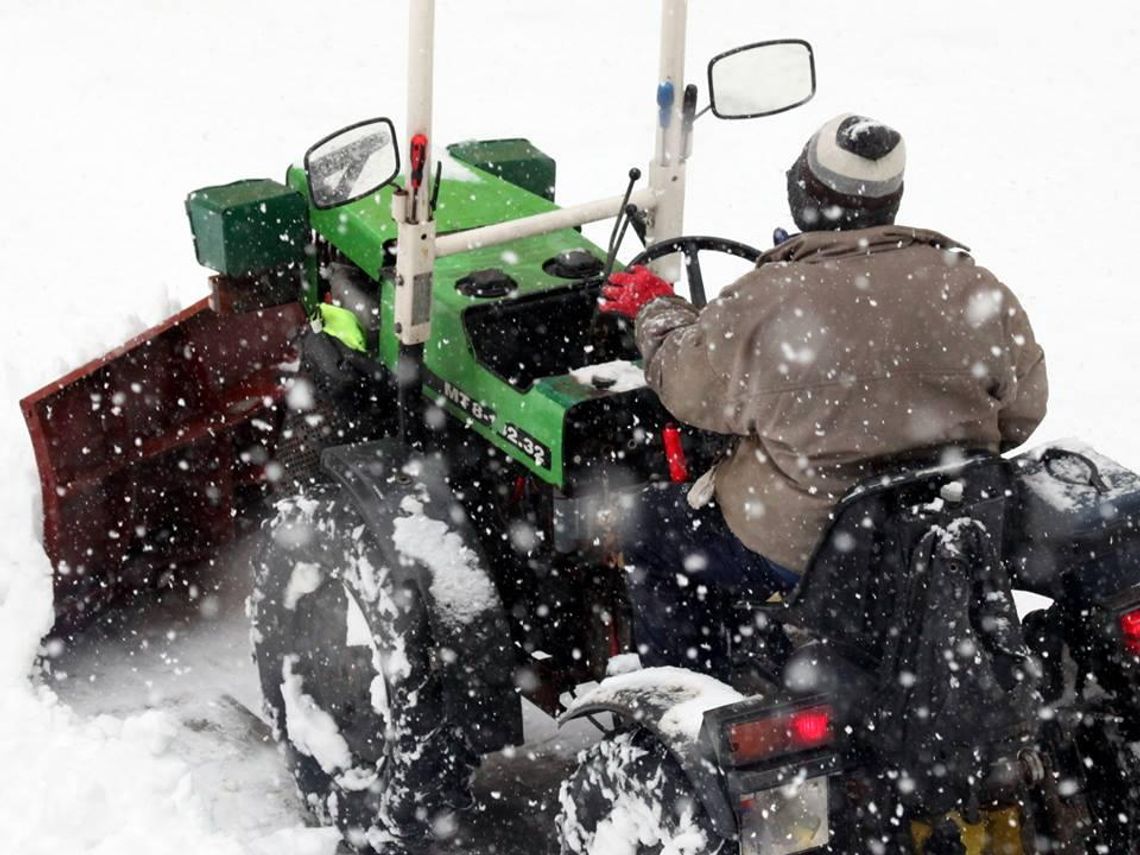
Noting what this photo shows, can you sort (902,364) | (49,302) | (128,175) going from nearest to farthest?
(902,364)
(49,302)
(128,175)

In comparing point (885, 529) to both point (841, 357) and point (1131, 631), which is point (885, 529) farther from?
point (1131, 631)

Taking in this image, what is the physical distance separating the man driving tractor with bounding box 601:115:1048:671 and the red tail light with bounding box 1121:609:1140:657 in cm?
43

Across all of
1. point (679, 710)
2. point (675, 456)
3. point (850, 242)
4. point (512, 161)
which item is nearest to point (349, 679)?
point (675, 456)

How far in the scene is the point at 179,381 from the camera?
5328mm

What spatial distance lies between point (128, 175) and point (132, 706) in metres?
4.61

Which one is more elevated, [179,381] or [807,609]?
[807,609]

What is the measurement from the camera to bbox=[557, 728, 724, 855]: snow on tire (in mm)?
3344

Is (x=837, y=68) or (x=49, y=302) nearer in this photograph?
(x=49, y=302)

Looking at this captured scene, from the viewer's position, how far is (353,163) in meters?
3.81

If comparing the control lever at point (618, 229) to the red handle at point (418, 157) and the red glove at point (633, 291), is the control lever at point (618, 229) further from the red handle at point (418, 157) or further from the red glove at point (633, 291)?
the red handle at point (418, 157)

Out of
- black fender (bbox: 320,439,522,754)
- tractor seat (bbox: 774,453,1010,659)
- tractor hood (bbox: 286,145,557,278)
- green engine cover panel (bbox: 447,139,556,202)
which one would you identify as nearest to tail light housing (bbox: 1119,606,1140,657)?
tractor seat (bbox: 774,453,1010,659)

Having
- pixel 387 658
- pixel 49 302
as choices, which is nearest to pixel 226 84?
pixel 49 302

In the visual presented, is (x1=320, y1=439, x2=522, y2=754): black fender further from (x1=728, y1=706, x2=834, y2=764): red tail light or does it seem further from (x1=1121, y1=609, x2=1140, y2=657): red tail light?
(x1=1121, y1=609, x2=1140, y2=657): red tail light

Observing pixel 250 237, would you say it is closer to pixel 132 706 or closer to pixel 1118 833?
→ pixel 132 706
